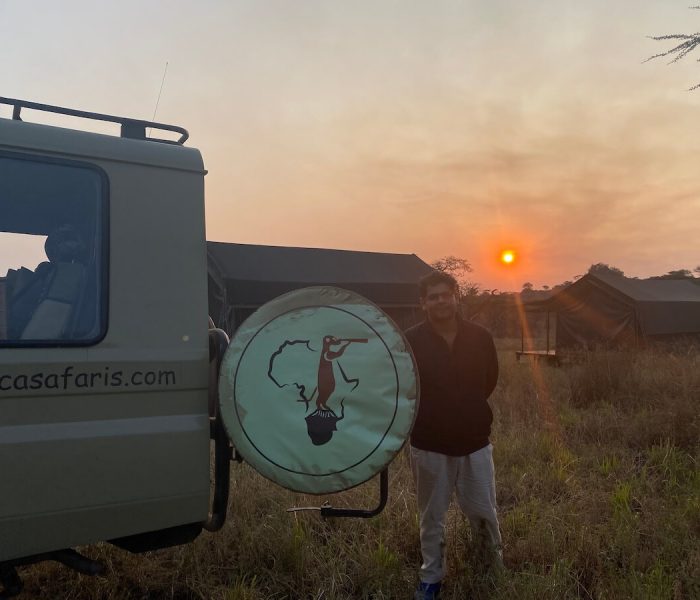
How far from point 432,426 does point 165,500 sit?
1.57 meters

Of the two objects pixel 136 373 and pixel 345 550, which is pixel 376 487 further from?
pixel 136 373

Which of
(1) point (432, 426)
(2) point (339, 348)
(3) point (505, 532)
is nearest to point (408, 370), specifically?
(2) point (339, 348)

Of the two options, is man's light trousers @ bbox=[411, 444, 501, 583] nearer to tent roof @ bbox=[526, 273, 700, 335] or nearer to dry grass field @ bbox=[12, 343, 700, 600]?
dry grass field @ bbox=[12, 343, 700, 600]

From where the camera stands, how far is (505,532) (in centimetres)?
411

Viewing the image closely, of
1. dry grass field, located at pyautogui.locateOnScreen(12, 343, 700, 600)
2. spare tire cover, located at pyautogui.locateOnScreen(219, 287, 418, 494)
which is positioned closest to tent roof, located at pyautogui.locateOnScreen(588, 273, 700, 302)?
dry grass field, located at pyautogui.locateOnScreen(12, 343, 700, 600)

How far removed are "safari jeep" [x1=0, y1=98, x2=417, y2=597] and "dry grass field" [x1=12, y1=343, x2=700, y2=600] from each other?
1064mm

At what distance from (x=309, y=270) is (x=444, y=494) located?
17813mm

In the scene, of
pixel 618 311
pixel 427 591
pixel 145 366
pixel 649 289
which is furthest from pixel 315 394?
pixel 649 289

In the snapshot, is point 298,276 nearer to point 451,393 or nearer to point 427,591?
point 451,393

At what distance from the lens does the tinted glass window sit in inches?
91.9

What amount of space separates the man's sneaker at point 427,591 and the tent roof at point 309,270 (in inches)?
604

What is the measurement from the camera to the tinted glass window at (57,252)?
2334 millimetres

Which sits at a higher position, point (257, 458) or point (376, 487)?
point (257, 458)

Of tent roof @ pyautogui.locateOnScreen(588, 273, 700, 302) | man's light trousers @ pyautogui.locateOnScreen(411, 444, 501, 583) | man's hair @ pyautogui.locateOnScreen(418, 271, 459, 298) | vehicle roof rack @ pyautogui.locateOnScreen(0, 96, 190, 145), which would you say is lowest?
man's light trousers @ pyautogui.locateOnScreen(411, 444, 501, 583)
